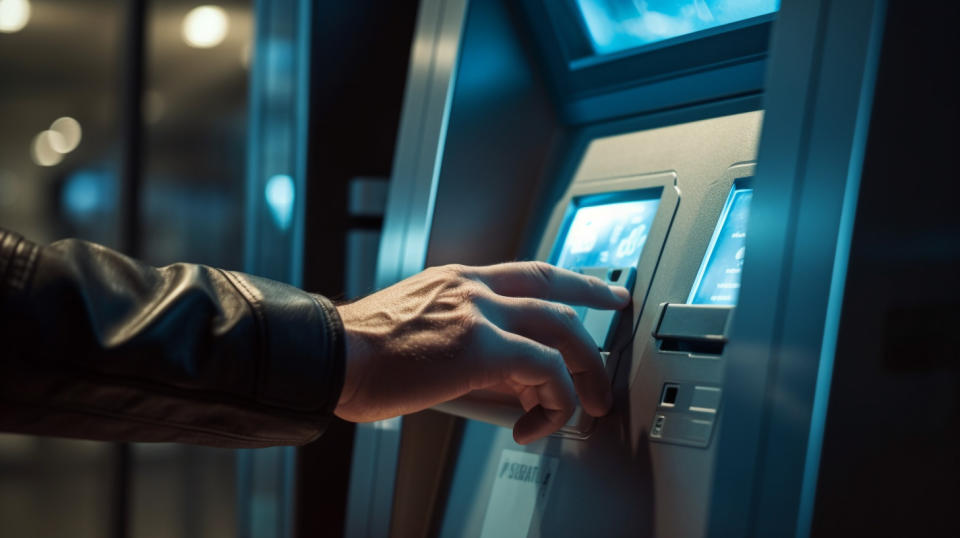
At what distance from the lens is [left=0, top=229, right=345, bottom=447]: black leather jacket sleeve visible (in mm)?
649

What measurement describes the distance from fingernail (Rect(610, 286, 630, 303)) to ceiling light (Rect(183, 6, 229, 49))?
220 cm

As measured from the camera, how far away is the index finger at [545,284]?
0.82 metres

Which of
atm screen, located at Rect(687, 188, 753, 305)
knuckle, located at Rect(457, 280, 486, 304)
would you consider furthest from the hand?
atm screen, located at Rect(687, 188, 753, 305)

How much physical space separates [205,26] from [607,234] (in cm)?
217

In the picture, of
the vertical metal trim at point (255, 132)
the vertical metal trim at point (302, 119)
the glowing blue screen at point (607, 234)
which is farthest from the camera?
the vertical metal trim at point (255, 132)

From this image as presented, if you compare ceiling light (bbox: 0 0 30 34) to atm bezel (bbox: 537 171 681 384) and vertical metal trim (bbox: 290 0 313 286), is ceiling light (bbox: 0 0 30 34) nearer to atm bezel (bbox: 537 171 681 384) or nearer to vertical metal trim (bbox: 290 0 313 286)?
vertical metal trim (bbox: 290 0 313 286)

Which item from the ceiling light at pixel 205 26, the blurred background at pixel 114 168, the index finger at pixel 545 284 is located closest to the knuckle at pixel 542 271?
the index finger at pixel 545 284

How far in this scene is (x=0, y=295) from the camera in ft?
2.07

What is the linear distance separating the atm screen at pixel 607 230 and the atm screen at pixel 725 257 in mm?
95

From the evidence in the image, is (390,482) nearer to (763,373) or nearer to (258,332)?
(258,332)

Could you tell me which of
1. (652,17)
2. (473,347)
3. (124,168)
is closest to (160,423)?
(473,347)

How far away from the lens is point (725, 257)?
79 centimetres

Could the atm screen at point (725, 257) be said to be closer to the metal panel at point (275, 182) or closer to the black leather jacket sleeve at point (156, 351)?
the black leather jacket sleeve at point (156, 351)

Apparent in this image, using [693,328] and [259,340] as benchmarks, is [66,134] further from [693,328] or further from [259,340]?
[693,328]
